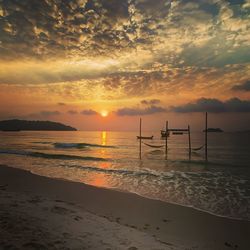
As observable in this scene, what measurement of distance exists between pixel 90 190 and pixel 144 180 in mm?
4898

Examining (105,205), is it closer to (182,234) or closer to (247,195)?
(182,234)

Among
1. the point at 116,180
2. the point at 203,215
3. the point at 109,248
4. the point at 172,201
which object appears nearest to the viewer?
the point at 109,248

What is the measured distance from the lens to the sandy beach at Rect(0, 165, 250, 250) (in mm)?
5121

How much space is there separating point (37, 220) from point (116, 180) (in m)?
9.87

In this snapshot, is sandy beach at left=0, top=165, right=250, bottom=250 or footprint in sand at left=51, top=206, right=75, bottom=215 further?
Answer: footprint in sand at left=51, top=206, right=75, bottom=215

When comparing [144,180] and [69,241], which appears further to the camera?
[144,180]

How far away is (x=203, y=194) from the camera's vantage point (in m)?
12.3

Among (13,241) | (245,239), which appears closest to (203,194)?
(245,239)

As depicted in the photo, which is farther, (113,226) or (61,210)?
(61,210)

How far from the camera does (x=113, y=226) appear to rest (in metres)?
6.55

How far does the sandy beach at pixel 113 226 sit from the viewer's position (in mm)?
5121

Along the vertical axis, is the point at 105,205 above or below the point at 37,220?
below

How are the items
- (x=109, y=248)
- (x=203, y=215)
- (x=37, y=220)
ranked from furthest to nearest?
1. (x=203, y=215)
2. (x=37, y=220)
3. (x=109, y=248)

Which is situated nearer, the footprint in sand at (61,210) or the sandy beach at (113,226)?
the sandy beach at (113,226)
